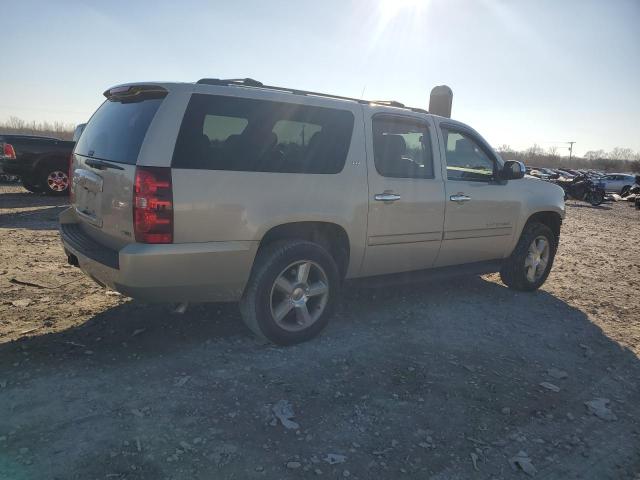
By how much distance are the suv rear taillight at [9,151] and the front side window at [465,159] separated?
10720 mm

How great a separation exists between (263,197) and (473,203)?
2506mm

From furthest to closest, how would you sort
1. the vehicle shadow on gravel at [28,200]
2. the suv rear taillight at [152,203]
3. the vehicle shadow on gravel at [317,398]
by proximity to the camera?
1. the vehicle shadow on gravel at [28,200]
2. the suv rear taillight at [152,203]
3. the vehicle shadow on gravel at [317,398]

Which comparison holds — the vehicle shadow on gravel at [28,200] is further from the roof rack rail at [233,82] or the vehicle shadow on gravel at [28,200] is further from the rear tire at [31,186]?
the roof rack rail at [233,82]

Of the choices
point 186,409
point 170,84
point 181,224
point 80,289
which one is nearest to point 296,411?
point 186,409

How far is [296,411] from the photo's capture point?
2.89 meters

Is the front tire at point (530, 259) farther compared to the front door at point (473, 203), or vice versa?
the front tire at point (530, 259)

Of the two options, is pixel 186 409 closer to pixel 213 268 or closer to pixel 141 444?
pixel 141 444

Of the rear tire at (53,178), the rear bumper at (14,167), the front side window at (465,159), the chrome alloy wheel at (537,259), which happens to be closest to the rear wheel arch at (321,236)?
the front side window at (465,159)

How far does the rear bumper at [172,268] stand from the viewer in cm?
304

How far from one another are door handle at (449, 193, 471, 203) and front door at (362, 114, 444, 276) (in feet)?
0.53

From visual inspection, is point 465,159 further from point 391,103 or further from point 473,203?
point 391,103

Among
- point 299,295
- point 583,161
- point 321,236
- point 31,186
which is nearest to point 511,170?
point 321,236

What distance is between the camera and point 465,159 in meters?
4.97

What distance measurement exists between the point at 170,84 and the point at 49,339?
Result: 2.19 meters
